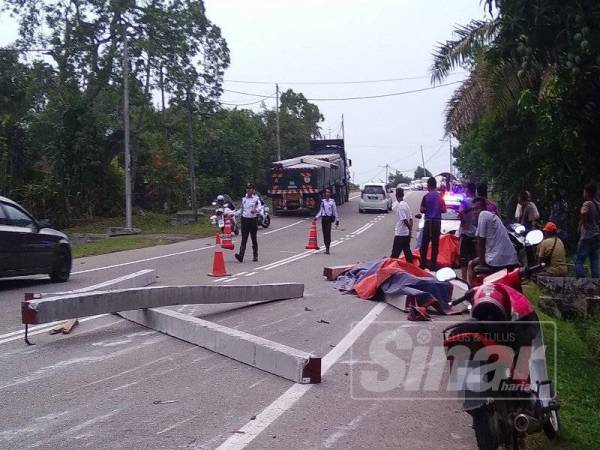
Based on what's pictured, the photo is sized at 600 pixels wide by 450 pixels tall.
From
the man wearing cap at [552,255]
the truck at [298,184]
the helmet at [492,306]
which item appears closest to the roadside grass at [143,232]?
the truck at [298,184]

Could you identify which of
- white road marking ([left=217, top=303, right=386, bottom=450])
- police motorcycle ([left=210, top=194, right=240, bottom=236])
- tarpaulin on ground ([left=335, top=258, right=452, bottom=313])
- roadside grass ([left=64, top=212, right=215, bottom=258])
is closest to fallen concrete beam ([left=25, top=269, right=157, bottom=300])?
tarpaulin on ground ([left=335, top=258, right=452, bottom=313])

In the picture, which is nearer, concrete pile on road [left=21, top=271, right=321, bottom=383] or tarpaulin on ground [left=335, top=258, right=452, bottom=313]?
concrete pile on road [left=21, top=271, right=321, bottom=383]

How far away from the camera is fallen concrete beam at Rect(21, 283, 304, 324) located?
8.51 meters

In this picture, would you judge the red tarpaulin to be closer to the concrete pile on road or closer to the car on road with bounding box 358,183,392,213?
the concrete pile on road

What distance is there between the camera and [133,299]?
9.55 m

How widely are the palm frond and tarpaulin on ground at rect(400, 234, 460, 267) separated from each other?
381cm

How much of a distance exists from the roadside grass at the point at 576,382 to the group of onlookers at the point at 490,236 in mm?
1005

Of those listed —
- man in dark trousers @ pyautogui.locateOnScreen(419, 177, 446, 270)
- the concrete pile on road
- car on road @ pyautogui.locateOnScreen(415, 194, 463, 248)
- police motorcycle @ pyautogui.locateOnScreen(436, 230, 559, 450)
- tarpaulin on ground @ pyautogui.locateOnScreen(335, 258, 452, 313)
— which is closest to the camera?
police motorcycle @ pyautogui.locateOnScreen(436, 230, 559, 450)

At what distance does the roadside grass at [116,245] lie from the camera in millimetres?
22403

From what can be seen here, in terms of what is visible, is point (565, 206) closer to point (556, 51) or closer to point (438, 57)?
point (438, 57)

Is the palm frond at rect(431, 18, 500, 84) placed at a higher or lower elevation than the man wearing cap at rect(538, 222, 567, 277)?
higher

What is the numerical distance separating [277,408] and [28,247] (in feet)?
28.4

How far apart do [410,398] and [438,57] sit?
12.0 meters

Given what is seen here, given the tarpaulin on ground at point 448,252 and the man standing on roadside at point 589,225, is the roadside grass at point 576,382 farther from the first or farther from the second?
the tarpaulin on ground at point 448,252
